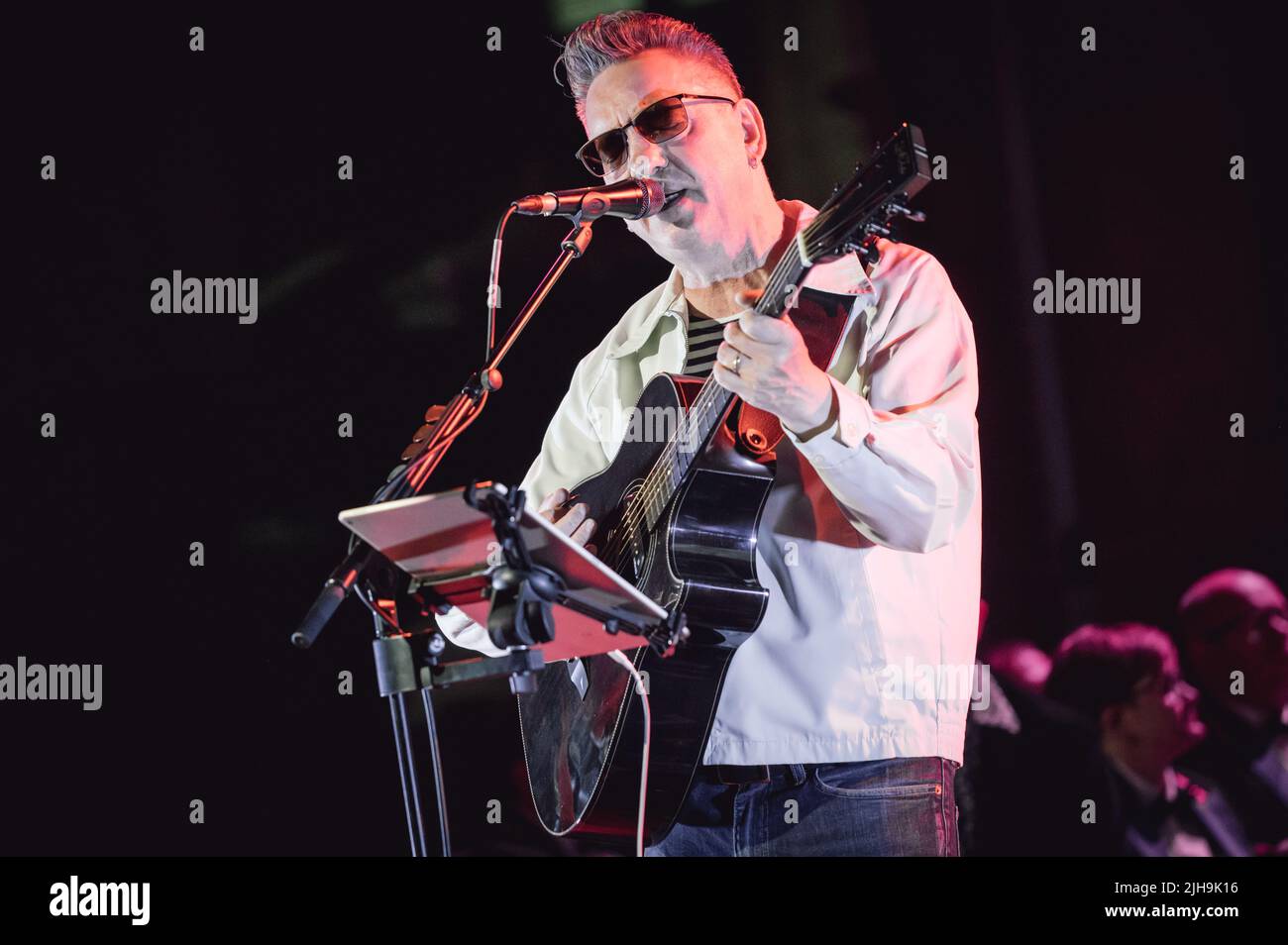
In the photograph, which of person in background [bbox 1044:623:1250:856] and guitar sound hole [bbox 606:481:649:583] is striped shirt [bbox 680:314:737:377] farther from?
person in background [bbox 1044:623:1250:856]

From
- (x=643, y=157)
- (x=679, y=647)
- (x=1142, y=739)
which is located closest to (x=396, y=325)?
(x=643, y=157)

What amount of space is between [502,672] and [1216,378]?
2490 mm

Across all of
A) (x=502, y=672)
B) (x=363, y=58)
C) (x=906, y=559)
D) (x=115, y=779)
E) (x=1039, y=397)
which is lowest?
(x=115, y=779)

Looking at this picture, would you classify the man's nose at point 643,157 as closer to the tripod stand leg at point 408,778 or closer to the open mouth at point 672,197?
the open mouth at point 672,197

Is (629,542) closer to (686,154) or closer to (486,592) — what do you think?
(486,592)

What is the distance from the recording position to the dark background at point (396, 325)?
3.43m

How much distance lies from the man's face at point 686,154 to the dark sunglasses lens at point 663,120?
0.02 m

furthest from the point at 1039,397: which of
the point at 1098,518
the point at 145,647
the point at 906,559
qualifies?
the point at 145,647

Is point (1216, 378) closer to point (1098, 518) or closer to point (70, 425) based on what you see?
point (1098, 518)

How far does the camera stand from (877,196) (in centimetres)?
189

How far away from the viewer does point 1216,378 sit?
340 cm

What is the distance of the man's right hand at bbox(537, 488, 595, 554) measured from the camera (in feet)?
8.35

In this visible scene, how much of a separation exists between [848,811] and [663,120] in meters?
1.41
